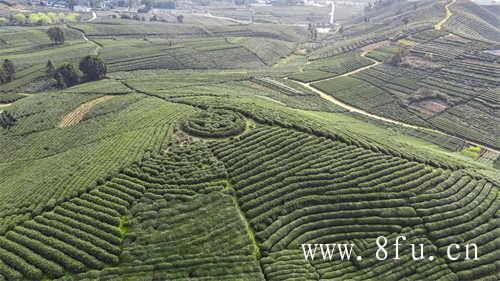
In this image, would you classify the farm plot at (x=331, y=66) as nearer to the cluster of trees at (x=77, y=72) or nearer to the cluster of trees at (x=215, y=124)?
the cluster of trees at (x=215, y=124)

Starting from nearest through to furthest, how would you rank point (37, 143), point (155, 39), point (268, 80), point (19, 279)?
point (19, 279) < point (37, 143) < point (268, 80) < point (155, 39)

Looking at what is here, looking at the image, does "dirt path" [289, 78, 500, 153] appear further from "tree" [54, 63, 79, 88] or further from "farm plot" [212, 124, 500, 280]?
"tree" [54, 63, 79, 88]

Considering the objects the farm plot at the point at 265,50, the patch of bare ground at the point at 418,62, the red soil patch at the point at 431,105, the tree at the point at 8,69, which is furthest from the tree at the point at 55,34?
Result: the red soil patch at the point at 431,105

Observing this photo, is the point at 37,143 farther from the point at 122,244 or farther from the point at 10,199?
the point at 122,244

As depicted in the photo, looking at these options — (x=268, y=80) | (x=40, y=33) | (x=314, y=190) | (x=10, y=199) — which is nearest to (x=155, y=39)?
(x=40, y=33)

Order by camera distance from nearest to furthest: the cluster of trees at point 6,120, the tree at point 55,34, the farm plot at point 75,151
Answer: the farm plot at point 75,151 → the cluster of trees at point 6,120 → the tree at point 55,34

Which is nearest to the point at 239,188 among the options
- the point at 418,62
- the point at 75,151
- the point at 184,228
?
the point at 184,228

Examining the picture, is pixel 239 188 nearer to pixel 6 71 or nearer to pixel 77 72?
pixel 77 72
